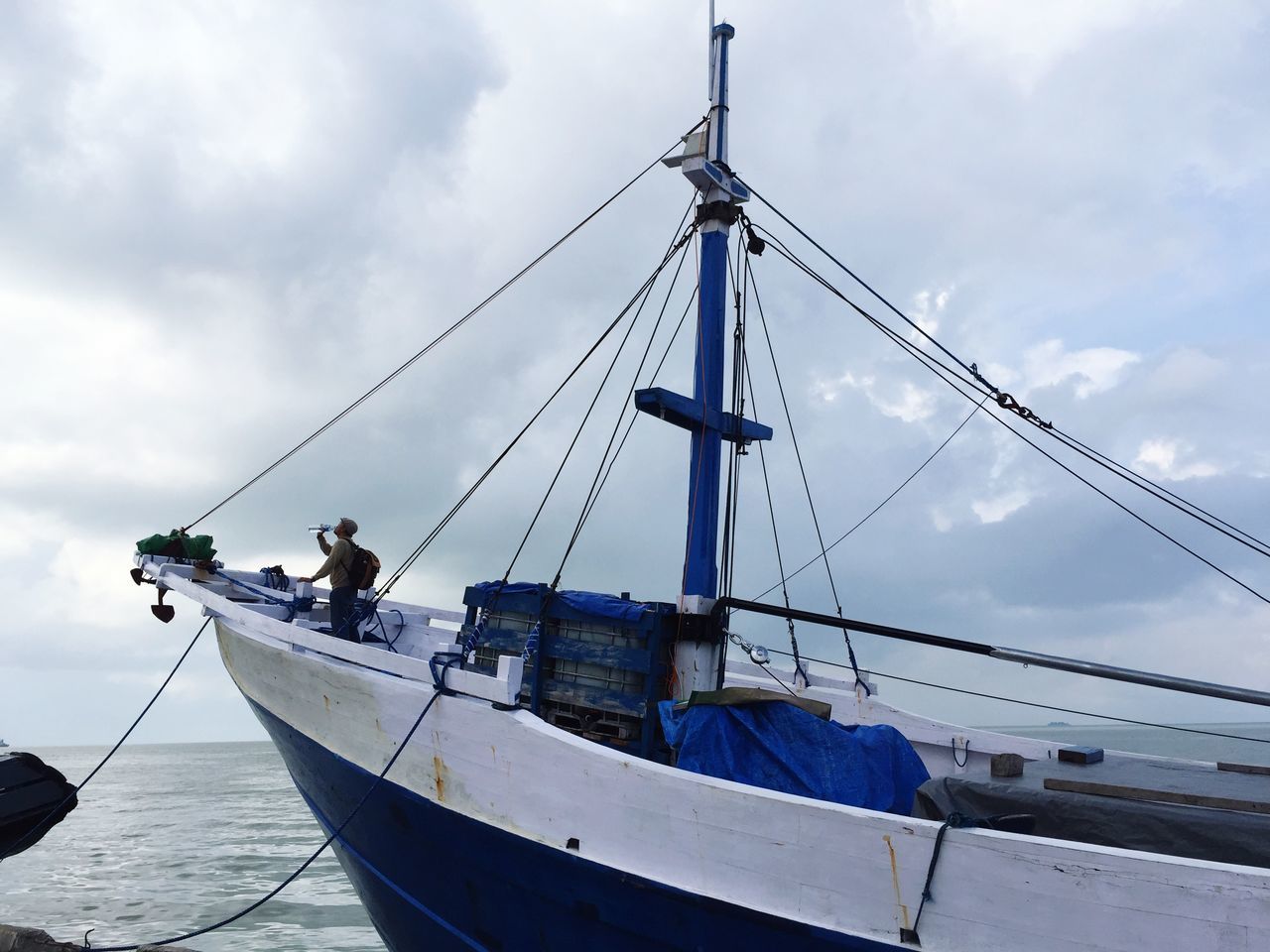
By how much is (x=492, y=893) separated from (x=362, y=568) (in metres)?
4.59

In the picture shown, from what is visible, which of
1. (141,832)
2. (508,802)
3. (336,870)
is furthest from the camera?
(141,832)

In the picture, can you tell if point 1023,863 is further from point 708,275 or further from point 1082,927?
point 708,275

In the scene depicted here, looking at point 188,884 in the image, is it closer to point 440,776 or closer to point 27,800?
point 27,800

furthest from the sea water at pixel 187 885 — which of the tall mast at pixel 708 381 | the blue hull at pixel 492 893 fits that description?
the tall mast at pixel 708 381

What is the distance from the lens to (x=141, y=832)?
25844 millimetres

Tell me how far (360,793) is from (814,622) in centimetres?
439

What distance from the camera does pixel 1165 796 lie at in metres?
4.77

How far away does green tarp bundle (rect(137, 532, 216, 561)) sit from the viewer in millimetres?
11383

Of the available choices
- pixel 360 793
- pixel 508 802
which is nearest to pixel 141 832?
pixel 360 793

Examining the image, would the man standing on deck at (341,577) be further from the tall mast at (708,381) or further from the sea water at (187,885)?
the sea water at (187,885)

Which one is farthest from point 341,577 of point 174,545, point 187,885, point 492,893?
point 187,885

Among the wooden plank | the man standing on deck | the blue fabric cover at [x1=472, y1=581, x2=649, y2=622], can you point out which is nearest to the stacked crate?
the blue fabric cover at [x1=472, y1=581, x2=649, y2=622]

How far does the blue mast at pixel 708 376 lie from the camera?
8.37m

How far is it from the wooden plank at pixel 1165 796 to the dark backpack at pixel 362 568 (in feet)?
24.6
